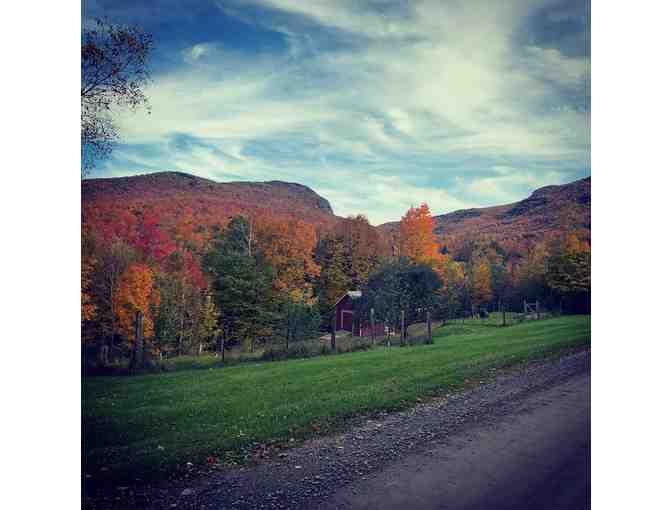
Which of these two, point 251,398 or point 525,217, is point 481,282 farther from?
point 251,398

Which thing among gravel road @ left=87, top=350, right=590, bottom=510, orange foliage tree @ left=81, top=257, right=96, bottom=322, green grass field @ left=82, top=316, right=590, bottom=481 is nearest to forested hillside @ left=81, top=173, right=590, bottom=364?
orange foliage tree @ left=81, top=257, right=96, bottom=322

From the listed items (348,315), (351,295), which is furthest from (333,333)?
(351,295)

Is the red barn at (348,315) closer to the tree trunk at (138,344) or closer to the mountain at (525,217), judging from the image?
the mountain at (525,217)

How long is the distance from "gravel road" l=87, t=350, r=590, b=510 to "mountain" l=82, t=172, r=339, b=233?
224 centimetres

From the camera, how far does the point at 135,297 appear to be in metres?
3.95

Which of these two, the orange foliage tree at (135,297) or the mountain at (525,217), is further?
the mountain at (525,217)

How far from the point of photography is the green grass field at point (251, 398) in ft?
11.5

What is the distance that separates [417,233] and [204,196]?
91.7 inches

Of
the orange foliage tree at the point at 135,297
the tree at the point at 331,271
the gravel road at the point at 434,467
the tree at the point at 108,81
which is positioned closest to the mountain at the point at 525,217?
the tree at the point at 331,271

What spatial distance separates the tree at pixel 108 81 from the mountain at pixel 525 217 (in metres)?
2.93

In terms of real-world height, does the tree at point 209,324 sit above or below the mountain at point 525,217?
below
